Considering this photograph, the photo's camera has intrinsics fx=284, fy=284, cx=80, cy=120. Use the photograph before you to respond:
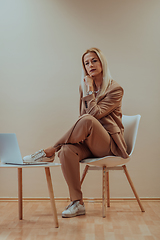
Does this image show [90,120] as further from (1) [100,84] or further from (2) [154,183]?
(2) [154,183]

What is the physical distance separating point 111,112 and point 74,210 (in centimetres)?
77

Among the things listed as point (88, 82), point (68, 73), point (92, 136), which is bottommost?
point (92, 136)

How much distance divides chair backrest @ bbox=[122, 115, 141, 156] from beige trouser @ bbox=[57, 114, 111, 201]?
24 centimetres

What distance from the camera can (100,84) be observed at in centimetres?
234

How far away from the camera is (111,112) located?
218 centimetres

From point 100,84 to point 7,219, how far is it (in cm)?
124

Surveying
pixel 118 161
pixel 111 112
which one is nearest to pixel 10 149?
pixel 118 161

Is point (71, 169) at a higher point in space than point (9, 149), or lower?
lower

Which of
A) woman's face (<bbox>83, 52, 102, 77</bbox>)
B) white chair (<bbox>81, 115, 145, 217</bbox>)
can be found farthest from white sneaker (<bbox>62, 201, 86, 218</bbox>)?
woman's face (<bbox>83, 52, 102, 77</bbox>)

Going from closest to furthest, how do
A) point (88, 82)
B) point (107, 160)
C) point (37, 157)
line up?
point (37, 157) → point (107, 160) → point (88, 82)

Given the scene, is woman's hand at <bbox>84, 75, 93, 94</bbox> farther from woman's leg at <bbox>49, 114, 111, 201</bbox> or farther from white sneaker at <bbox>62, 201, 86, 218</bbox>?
white sneaker at <bbox>62, 201, 86, 218</bbox>

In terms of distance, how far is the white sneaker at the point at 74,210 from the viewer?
189 cm

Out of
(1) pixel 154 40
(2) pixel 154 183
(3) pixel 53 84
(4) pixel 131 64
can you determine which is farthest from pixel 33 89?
(2) pixel 154 183

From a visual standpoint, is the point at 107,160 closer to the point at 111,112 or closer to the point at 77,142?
the point at 77,142
